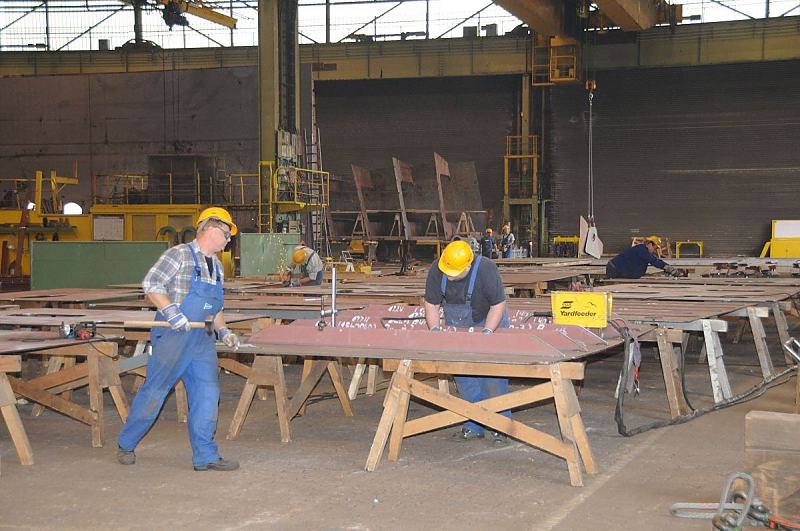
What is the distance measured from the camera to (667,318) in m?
8.28

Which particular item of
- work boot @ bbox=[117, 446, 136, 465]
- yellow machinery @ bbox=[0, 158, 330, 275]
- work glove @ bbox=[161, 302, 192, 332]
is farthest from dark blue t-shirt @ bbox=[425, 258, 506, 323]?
yellow machinery @ bbox=[0, 158, 330, 275]

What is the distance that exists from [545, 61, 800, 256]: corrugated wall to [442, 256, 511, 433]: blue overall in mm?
23714

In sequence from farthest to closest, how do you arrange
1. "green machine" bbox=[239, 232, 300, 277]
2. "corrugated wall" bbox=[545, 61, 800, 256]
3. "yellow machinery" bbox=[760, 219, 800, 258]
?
1. "corrugated wall" bbox=[545, 61, 800, 256]
2. "yellow machinery" bbox=[760, 219, 800, 258]
3. "green machine" bbox=[239, 232, 300, 277]

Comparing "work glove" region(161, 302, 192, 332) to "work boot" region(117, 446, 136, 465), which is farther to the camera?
"work boot" region(117, 446, 136, 465)

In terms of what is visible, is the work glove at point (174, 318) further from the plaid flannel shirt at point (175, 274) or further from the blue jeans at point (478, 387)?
the blue jeans at point (478, 387)

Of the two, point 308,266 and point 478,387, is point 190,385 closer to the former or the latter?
point 478,387

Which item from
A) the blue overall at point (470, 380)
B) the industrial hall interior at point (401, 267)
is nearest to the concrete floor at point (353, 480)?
the industrial hall interior at point (401, 267)

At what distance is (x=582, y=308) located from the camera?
6.93m

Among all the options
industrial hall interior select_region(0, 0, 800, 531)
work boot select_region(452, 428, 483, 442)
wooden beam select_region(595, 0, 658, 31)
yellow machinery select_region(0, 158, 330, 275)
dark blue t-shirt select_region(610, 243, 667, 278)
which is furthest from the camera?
wooden beam select_region(595, 0, 658, 31)

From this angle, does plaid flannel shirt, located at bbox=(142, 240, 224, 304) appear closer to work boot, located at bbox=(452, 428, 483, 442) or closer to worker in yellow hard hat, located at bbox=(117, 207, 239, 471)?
worker in yellow hard hat, located at bbox=(117, 207, 239, 471)

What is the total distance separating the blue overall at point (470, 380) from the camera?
6.92 metres

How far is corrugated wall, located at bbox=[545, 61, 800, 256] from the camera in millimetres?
28562

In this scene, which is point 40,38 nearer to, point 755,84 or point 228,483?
point 755,84

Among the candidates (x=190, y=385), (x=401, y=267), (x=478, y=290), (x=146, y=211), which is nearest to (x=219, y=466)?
(x=190, y=385)
